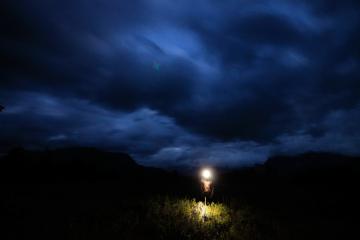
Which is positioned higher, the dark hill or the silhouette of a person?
the dark hill

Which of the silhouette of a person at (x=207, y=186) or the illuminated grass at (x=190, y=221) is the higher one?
the silhouette of a person at (x=207, y=186)

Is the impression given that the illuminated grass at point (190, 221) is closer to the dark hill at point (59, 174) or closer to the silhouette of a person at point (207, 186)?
the silhouette of a person at point (207, 186)

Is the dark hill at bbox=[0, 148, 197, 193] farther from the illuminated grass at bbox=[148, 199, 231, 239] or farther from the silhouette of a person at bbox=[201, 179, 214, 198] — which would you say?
→ the illuminated grass at bbox=[148, 199, 231, 239]

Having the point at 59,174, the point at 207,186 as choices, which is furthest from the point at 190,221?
the point at 59,174

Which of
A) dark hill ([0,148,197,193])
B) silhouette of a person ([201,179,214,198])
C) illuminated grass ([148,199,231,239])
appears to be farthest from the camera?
dark hill ([0,148,197,193])

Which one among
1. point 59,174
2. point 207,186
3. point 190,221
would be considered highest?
point 59,174

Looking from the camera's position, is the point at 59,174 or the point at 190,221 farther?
the point at 59,174

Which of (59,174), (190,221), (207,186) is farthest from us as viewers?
(59,174)

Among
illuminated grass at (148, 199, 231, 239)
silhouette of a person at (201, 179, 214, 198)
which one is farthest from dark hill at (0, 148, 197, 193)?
illuminated grass at (148, 199, 231, 239)

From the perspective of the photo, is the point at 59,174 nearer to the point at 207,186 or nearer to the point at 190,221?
the point at 207,186

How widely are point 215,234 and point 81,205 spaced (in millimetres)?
6101

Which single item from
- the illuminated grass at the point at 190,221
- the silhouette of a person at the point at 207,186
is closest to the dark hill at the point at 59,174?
the silhouette of a person at the point at 207,186

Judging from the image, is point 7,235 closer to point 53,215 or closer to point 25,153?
point 53,215

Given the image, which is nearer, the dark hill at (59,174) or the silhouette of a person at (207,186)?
the silhouette of a person at (207,186)
